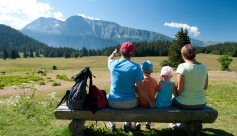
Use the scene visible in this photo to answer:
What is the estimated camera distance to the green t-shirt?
3174mm

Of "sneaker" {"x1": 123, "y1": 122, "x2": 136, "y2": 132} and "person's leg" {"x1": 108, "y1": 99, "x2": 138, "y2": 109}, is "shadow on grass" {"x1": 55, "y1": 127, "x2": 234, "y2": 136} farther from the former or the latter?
"person's leg" {"x1": 108, "y1": 99, "x2": 138, "y2": 109}

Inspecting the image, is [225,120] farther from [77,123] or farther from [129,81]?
[77,123]

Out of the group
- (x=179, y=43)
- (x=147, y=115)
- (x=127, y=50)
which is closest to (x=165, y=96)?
(x=147, y=115)

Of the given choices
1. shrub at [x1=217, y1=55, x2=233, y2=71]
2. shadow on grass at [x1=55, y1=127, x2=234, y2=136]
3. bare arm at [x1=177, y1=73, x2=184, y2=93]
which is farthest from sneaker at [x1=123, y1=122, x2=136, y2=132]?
shrub at [x1=217, y1=55, x2=233, y2=71]

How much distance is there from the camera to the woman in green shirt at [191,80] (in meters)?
3.18

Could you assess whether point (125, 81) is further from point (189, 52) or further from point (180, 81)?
point (189, 52)

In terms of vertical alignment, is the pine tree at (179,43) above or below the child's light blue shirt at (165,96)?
above

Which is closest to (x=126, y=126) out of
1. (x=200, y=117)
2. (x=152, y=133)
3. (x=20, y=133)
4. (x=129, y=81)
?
(x=152, y=133)

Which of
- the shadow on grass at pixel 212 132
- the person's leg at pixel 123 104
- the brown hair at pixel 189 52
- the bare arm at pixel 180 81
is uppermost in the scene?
the brown hair at pixel 189 52

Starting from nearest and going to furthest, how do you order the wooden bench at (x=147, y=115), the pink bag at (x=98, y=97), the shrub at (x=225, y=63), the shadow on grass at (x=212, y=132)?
the wooden bench at (x=147, y=115), the pink bag at (x=98, y=97), the shadow on grass at (x=212, y=132), the shrub at (x=225, y=63)

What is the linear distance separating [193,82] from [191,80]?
0.22 ft

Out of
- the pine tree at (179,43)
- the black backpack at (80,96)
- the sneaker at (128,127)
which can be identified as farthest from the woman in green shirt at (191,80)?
the pine tree at (179,43)

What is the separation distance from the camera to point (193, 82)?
3209 mm

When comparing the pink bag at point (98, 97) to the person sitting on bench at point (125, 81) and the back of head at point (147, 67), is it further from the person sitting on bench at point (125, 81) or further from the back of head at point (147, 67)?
the back of head at point (147, 67)
